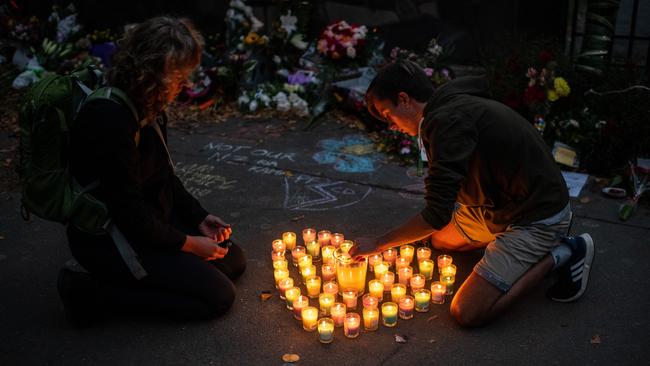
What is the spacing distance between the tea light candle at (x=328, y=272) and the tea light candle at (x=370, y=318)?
0.47 metres

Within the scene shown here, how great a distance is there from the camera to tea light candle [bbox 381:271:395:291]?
3672 mm

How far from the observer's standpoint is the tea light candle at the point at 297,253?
3986 millimetres

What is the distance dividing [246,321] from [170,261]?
0.58 m

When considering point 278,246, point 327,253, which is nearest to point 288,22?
point 278,246

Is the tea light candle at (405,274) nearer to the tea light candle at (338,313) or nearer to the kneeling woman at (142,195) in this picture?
the tea light candle at (338,313)

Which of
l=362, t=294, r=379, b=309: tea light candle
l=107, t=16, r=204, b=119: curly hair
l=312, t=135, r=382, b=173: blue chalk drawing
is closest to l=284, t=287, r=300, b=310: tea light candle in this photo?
l=362, t=294, r=379, b=309: tea light candle

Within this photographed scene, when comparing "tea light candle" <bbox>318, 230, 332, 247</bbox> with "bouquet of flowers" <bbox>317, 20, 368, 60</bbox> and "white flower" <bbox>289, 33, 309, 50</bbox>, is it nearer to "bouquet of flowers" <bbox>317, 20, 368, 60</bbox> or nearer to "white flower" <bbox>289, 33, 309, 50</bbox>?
"bouquet of flowers" <bbox>317, 20, 368, 60</bbox>

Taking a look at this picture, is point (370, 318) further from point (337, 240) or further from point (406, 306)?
point (337, 240)

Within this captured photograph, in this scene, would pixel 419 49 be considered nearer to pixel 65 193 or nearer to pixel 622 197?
pixel 622 197

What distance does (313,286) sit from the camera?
362 centimetres

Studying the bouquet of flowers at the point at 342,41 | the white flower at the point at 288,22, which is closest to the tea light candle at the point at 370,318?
the bouquet of flowers at the point at 342,41

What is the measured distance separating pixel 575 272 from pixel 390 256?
113cm

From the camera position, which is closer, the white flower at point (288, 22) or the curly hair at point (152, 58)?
the curly hair at point (152, 58)

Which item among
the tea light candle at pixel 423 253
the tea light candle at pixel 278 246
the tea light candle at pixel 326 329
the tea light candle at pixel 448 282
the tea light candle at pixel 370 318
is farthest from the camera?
the tea light candle at pixel 278 246
